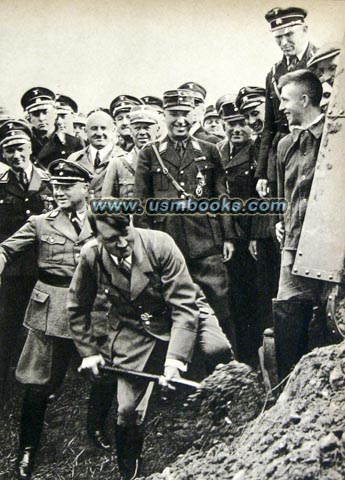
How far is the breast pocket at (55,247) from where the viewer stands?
4379mm

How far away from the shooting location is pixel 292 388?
168 inches

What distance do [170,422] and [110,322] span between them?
0.74 metres

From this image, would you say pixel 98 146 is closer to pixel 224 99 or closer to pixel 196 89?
pixel 196 89

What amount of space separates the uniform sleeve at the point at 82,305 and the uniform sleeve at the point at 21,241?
14.1 inches

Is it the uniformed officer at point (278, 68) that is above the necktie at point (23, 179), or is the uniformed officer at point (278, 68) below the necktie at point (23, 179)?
above

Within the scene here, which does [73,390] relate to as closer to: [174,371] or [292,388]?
[174,371]

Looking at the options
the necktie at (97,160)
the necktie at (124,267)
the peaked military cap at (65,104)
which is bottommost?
the necktie at (124,267)

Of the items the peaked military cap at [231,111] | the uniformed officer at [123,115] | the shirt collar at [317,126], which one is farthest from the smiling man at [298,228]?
the uniformed officer at [123,115]

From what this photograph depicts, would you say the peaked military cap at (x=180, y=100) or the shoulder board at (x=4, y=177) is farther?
the shoulder board at (x=4, y=177)

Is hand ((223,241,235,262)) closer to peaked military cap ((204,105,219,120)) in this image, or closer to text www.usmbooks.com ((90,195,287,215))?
text www.usmbooks.com ((90,195,287,215))

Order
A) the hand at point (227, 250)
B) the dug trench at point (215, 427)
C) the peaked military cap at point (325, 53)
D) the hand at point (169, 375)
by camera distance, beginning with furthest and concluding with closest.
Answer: the hand at point (227, 250) < the peaked military cap at point (325, 53) < the hand at point (169, 375) < the dug trench at point (215, 427)

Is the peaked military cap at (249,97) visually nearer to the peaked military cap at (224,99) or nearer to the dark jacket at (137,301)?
the peaked military cap at (224,99)

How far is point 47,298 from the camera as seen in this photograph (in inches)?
172

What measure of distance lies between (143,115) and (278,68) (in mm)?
928
